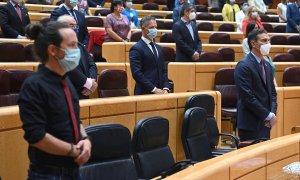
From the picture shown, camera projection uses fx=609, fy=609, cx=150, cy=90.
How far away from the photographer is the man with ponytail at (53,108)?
2.31 meters

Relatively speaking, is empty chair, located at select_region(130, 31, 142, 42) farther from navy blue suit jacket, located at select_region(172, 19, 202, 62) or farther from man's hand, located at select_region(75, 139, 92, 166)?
man's hand, located at select_region(75, 139, 92, 166)

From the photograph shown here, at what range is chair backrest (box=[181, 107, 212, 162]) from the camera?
4.26m

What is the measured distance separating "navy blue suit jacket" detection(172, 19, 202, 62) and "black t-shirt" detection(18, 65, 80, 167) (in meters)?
4.34

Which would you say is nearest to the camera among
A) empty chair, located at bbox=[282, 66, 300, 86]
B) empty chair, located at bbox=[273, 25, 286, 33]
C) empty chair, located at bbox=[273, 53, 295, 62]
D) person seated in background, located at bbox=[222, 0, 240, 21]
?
A: empty chair, located at bbox=[282, 66, 300, 86]

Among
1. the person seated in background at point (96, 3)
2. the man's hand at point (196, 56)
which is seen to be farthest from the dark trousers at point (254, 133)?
the person seated in background at point (96, 3)

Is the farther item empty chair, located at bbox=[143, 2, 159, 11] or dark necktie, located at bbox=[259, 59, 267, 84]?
empty chair, located at bbox=[143, 2, 159, 11]

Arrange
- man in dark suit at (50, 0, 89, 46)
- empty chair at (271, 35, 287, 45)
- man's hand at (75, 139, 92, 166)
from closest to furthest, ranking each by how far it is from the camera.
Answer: man's hand at (75, 139, 92, 166), man in dark suit at (50, 0, 89, 46), empty chair at (271, 35, 287, 45)

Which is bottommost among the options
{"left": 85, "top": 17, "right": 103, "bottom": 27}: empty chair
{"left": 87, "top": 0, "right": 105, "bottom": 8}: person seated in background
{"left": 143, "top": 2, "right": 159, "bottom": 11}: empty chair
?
{"left": 85, "top": 17, "right": 103, "bottom": 27}: empty chair

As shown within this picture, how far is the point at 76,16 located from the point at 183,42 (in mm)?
1354

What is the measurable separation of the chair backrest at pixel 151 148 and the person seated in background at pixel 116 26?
4071mm

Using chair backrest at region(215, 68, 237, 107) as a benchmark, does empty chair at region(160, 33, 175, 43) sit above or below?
above

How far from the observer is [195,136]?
438 centimetres

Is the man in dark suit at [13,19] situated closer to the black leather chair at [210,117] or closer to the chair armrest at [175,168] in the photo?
the black leather chair at [210,117]

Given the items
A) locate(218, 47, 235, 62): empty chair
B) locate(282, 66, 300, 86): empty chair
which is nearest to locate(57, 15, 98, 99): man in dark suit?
locate(282, 66, 300, 86): empty chair
